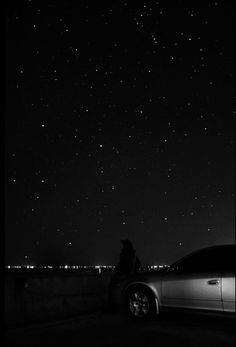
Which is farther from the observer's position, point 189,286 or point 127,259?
point 127,259

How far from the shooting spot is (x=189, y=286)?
963 centimetres

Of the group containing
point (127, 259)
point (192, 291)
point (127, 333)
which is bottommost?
point (127, 333)

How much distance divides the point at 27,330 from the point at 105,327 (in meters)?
1.45

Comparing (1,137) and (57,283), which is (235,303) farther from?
(1,137)

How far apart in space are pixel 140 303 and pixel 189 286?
4.09ft

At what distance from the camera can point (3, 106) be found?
3703 millimetres

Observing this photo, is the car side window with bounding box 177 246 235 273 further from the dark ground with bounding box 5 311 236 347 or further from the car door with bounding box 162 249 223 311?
the dark ground with bounding box 5 311 236 347

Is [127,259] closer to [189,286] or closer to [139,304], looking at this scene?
[139,304]

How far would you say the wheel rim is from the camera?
10.2 meters

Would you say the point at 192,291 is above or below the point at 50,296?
above

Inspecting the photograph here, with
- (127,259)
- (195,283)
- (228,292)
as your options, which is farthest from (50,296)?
(228,292)

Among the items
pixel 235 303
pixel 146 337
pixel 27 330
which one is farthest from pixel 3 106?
pixel 235 303

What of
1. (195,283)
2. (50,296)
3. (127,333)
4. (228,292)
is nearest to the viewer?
(127,333)

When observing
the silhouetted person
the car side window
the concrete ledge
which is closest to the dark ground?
the concrete ledge
